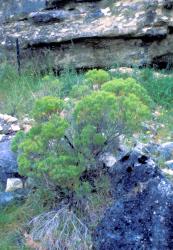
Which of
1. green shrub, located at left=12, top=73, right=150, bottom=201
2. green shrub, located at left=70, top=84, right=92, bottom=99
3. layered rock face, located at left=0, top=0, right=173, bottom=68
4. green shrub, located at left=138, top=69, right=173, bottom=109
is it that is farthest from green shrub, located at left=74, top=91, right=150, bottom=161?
layered rock face, located at left=0, top=0, right=173, bottom=68

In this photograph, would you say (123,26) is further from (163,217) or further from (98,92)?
(163,217)

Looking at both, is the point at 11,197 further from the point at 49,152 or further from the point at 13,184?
the point at 49,152

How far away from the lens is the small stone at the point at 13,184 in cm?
458

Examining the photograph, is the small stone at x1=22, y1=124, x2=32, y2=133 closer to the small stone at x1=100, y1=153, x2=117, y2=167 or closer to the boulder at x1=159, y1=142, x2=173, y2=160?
the small stone at x1=100, y1=153, x2=117, y2=167

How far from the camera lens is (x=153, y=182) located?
11.6 ft

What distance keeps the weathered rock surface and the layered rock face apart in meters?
2.87

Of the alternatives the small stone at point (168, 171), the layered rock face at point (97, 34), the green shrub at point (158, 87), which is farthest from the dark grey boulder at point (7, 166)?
the layered rock face at point (97, 34)

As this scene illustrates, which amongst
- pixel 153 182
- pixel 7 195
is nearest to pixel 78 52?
pixel 7 195

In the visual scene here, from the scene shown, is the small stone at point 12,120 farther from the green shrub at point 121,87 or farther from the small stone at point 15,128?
the green shrub at point 121,87

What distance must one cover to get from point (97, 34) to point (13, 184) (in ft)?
7.91

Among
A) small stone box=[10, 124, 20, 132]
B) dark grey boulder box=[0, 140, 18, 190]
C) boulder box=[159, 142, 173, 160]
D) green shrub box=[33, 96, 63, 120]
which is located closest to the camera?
green shrub box=[33, 96, 63, 120]

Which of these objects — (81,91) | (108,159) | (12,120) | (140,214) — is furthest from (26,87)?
(140,214)

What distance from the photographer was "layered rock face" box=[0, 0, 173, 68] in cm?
634

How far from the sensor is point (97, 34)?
21.0 ft
